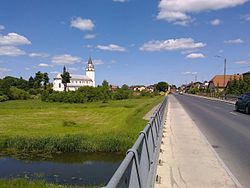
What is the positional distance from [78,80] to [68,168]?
155881 mm

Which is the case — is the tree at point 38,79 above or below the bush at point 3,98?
above

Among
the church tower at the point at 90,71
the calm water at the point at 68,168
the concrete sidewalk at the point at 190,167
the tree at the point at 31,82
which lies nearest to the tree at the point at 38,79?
the tree at the point at 31,82

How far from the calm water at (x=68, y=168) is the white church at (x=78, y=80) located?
135m

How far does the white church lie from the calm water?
135 meters

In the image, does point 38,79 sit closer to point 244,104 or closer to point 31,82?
point 31,82

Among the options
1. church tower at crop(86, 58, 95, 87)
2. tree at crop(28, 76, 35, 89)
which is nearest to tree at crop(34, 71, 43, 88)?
tree at crop(28, 76, 35, 89)

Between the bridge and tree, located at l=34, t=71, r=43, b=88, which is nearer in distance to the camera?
the bridge

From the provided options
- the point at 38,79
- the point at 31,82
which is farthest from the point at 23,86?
the point at 38,79

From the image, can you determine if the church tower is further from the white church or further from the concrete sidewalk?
the concrete sidewalk

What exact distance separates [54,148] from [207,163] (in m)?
15.0

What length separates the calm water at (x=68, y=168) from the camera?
14806 millimetres

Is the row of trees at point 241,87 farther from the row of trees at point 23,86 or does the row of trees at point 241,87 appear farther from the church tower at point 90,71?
the church tower at point 90,71

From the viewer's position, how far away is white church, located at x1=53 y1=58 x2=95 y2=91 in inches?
6496

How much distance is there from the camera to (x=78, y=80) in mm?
171500
